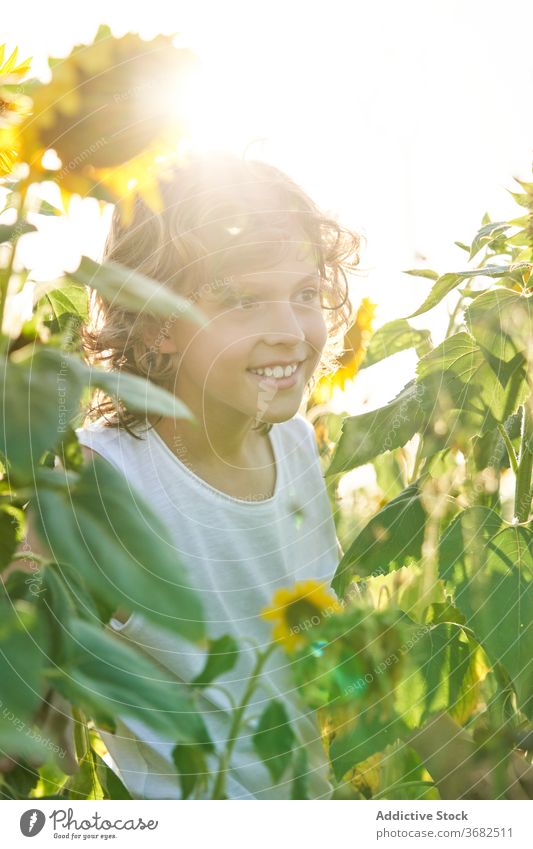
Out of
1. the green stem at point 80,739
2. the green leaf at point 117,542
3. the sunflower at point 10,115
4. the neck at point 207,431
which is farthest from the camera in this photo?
the neck at point 207,431

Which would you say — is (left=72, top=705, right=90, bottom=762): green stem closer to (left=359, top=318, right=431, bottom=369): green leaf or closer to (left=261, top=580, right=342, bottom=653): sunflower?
(left=261, top=580, right=342, bottom=653): sunflower

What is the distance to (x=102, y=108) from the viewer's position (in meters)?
0.27

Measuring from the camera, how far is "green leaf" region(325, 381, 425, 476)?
17.3 inches

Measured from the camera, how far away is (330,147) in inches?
19.5

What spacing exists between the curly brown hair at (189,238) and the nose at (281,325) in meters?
0.02

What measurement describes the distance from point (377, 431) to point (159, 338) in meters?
0.14

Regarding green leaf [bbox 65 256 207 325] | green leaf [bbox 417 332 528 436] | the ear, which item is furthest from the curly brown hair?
green leaf [bbox 65 256 207 325]

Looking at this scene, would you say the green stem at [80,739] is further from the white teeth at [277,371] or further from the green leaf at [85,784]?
the white teeth at [277,371]

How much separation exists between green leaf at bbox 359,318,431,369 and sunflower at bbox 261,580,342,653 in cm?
13

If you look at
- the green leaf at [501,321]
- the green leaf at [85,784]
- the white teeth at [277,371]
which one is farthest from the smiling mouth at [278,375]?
the green leaf at [85,784]

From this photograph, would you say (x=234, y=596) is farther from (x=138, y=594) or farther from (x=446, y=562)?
(x=138, y=594)

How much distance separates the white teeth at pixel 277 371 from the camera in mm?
508

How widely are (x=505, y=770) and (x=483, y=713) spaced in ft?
0.10

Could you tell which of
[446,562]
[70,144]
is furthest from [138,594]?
[446,562]
